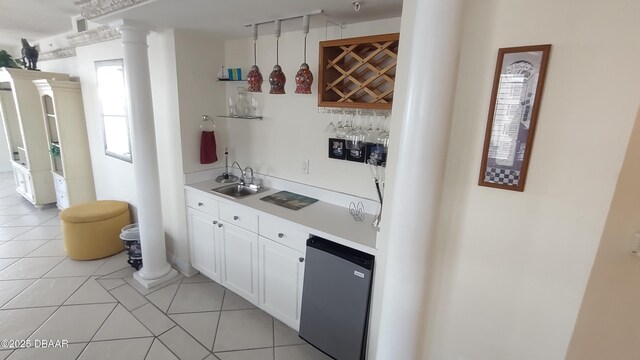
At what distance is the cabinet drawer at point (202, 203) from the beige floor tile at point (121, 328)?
936 millimetres

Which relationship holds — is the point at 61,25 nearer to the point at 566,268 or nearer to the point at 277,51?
the point at 277,51

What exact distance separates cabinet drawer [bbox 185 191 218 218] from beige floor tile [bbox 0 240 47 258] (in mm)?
2057

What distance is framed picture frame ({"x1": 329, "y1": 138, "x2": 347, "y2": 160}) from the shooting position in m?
2.17

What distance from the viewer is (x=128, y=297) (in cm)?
245

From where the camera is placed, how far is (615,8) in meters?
0.86

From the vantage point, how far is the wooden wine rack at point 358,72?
174 cm

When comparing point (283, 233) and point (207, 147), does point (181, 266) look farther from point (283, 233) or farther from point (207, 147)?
point (283, 233)

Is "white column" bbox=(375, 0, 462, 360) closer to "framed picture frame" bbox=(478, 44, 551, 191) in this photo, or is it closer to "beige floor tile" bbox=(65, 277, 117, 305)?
"framed picture frame" bbox=(478, 44, 551, 191)

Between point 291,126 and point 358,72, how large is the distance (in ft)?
2.50

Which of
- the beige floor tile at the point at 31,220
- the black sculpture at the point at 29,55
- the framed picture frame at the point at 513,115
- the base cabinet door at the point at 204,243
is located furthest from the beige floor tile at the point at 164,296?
the black sculpture at the point at 29,55

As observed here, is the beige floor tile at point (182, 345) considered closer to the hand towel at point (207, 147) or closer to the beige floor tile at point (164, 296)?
the beige floor tile at point (164, 296)

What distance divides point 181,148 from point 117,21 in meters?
1.02

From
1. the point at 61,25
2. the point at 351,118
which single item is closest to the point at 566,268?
the point at 351,118

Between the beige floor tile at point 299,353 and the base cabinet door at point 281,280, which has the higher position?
the base cabinet door at point 281,280
